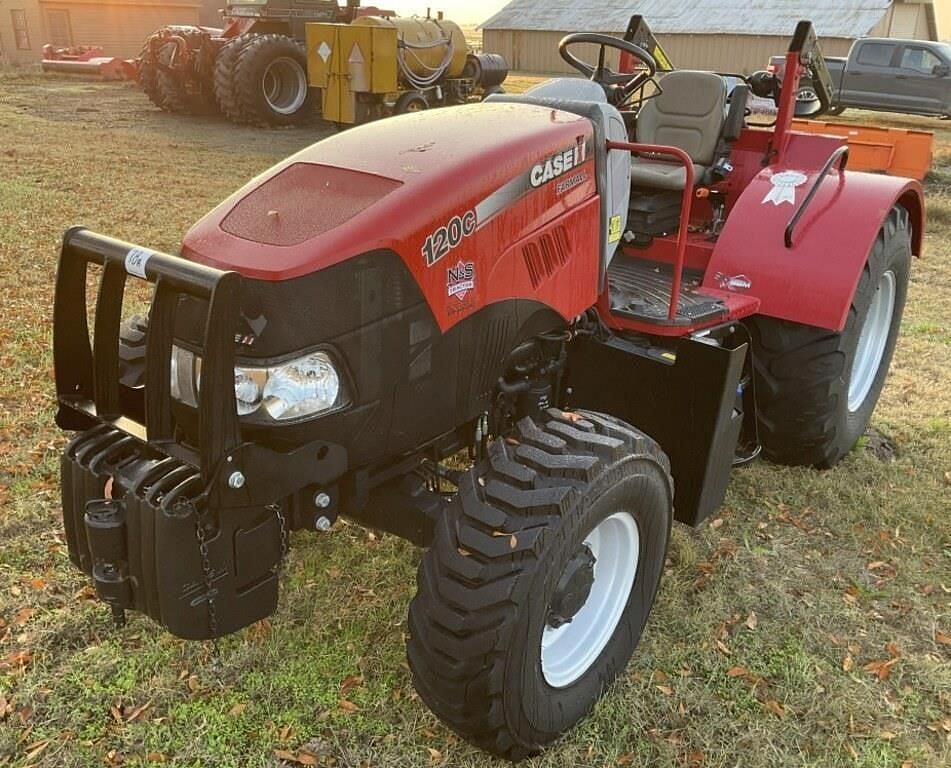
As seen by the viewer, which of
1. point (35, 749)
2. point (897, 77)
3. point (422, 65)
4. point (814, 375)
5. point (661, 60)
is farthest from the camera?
point (897, 77)

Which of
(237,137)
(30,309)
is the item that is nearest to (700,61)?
(237,137)

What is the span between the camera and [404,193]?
217 centimetres

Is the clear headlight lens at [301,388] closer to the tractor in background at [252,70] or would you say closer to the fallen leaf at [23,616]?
the fallen leaf at [23,616]

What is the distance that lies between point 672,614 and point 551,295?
1.31 metres

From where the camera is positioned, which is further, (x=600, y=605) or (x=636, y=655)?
(x=636, y=655)

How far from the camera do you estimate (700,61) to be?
2988cm

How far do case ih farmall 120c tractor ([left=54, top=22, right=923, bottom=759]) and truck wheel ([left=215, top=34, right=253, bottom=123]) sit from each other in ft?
40.5

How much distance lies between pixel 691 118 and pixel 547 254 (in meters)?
2.15

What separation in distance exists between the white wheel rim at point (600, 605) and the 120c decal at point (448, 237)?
953 millimetres

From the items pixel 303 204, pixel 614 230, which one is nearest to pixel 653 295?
pixel 614 230

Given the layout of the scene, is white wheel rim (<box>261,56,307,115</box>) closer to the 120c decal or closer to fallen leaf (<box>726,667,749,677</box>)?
the 120c decal

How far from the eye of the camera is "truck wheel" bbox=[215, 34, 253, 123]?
46.3 ft

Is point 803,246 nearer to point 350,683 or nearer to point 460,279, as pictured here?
point 460,279

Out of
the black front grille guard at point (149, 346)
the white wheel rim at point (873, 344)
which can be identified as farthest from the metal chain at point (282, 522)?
the white wheel rim at point (873, 344)
